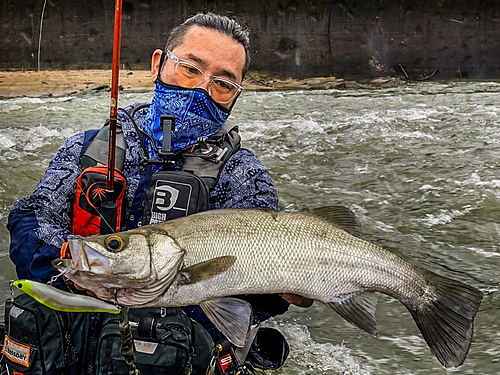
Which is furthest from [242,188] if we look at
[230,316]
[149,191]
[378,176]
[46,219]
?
[378,176]

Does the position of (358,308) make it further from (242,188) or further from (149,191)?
(149,191)

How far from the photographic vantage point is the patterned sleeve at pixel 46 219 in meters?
2.70

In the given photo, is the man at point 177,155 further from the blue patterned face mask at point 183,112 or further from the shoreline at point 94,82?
the shoreline at point 94,82

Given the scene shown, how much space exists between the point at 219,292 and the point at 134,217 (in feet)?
2.58

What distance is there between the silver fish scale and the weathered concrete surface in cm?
1412

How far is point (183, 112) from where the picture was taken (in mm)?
3271

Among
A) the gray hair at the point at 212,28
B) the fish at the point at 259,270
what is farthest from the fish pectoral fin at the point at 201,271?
the gray hair at the point at 212,28

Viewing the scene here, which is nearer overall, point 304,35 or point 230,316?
point 230,316

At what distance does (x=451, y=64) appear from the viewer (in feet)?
55.8

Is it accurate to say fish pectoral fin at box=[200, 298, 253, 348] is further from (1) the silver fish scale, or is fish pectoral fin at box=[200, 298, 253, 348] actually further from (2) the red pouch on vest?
(2) the red pouch on vest

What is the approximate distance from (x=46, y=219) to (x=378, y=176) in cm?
576

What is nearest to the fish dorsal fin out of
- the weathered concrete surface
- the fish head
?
the fish head

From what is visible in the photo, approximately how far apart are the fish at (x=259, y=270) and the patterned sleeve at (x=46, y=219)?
14.7 inches

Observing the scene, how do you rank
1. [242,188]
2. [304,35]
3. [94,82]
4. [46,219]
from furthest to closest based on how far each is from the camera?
1. [304,35]
2. [94,82]
3. [242,188]
4. [46,219]
